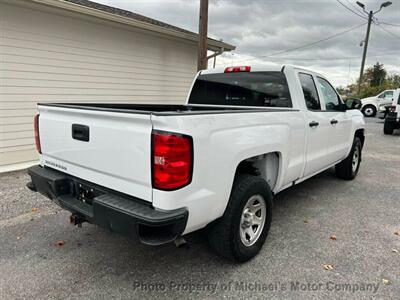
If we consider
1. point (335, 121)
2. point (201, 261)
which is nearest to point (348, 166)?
point (335, 121)

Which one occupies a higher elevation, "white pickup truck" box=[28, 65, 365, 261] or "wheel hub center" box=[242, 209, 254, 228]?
"white pickup truck" box=[28, 65, 365, 261]

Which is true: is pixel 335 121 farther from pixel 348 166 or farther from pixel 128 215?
pixel 128 215

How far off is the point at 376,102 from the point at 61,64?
20.6m

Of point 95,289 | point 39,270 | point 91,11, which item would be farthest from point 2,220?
point 91,11

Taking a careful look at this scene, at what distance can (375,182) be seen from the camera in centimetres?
594

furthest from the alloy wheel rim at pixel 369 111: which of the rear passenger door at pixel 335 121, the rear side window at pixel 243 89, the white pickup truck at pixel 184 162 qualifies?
the rear side window at pixel 243 89

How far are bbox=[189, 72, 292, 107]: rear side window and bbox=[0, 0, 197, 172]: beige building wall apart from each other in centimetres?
384

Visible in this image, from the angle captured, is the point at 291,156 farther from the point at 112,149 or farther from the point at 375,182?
the point at 375,182

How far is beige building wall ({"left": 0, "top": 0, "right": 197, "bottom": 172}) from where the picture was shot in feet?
20.1

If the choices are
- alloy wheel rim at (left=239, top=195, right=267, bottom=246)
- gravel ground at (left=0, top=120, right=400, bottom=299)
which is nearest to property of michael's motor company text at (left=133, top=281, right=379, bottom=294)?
gravel ground at (left=0, top=120, right=400, bottom=299)

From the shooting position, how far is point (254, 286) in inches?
105

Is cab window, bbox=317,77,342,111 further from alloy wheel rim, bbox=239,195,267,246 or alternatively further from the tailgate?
the tailgate

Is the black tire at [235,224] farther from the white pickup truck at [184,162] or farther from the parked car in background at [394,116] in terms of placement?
the parked car in background at [394,116]

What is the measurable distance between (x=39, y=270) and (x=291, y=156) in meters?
2.81
